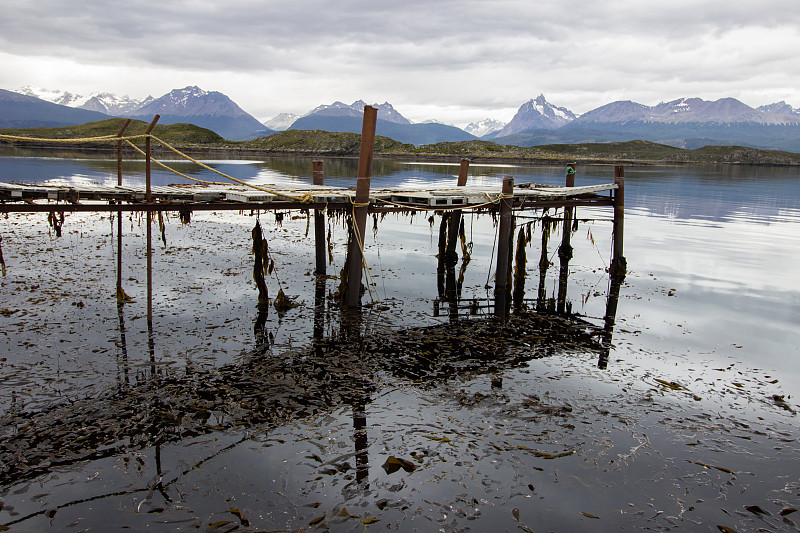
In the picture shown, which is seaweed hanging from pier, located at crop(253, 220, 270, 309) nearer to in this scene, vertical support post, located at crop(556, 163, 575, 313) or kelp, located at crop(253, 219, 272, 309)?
kelp, located at crop(253, 219, 272, 309)

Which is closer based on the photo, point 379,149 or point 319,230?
point 319,230

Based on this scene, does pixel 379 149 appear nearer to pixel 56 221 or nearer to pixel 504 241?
pixel 56 221

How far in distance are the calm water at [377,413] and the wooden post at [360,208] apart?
962 mm

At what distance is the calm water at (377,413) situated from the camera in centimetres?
769

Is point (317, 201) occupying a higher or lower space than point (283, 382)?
higher

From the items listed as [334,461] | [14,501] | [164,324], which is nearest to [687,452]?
[334,461]

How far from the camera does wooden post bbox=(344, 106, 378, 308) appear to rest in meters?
15.7

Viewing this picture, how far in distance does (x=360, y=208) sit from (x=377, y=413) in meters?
7.71

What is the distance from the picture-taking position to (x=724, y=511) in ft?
25.6

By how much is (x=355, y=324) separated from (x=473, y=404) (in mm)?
5558

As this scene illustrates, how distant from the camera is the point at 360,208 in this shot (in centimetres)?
1627

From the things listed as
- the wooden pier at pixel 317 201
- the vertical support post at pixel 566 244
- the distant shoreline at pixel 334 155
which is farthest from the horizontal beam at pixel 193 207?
the distant shoreline at pixel 334 155

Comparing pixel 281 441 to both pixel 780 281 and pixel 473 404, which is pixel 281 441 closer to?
pixel 473 404

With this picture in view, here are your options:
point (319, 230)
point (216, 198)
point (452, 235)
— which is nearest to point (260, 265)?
point (216, 198)
